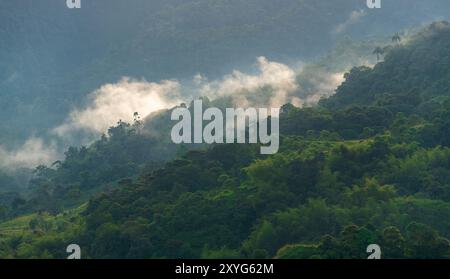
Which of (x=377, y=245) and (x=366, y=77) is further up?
(x=366, y=77)

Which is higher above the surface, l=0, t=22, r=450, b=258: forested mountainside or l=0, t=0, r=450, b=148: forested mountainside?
l=0, t=0, r=450, b=148: forested mountainside

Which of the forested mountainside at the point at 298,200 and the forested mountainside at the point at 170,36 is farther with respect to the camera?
the forested mountainside at the point at 170,36

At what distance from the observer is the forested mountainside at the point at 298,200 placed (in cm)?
4522

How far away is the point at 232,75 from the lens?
565 feet

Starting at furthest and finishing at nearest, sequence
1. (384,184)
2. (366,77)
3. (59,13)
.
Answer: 1. (59,13)
2. (366,77)
3. (384,184)

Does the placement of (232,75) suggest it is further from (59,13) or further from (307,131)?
(307,131)

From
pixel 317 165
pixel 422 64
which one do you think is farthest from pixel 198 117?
pixel 317 165

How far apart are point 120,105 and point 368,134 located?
105 meters

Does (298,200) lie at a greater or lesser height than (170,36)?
lesser

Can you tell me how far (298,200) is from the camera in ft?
167

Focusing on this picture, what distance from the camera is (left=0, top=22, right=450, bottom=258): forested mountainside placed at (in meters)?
45.2

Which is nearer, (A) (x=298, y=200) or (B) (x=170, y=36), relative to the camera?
(A) (x=298, y=200)

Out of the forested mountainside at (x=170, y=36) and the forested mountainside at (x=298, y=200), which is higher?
the forested mountainside at (x=170, y=36)

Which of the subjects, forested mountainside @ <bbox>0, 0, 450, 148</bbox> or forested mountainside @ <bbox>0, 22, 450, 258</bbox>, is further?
forested mountainside @ <bbox>0, 0, 450, 148</bbox>
